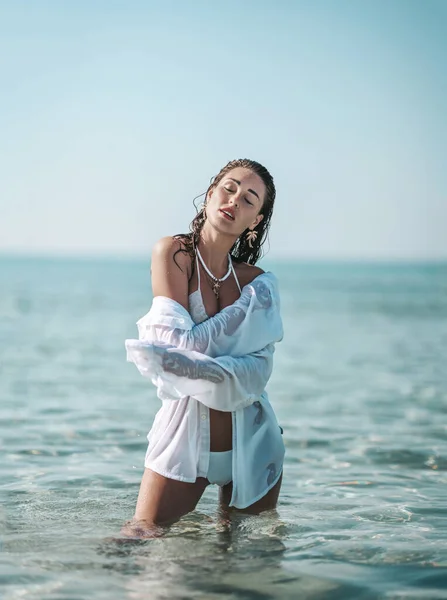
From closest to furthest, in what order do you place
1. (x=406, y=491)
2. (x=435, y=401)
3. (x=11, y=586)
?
(x=11, y=586) < (x=406, y=491) < (x=435, y=401)

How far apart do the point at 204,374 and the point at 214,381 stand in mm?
72

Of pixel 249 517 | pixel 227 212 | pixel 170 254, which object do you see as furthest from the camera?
pixel 249 517

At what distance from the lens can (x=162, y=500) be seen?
14.3ft

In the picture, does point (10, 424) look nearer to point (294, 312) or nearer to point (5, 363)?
point (5, 363)

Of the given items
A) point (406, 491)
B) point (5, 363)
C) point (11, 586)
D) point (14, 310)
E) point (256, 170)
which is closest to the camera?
point (11, 586)

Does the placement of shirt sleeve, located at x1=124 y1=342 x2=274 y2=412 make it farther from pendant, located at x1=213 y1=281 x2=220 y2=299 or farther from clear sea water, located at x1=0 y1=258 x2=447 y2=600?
clear sea water, located at x1=0 y1=258 x2=447 y2=600

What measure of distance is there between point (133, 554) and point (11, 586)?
620 mm

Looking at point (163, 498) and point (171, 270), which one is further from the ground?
point (171, 270)

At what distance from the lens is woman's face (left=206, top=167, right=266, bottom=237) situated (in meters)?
4.55

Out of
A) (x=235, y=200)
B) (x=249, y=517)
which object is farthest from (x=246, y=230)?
(x=249, y=517)

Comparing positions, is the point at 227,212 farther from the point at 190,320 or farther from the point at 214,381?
the point at 214,381

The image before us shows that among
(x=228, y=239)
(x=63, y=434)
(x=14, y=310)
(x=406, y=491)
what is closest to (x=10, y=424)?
(x=63, y=434)

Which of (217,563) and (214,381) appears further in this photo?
(217,563)

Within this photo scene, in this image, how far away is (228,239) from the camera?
15.2ft
